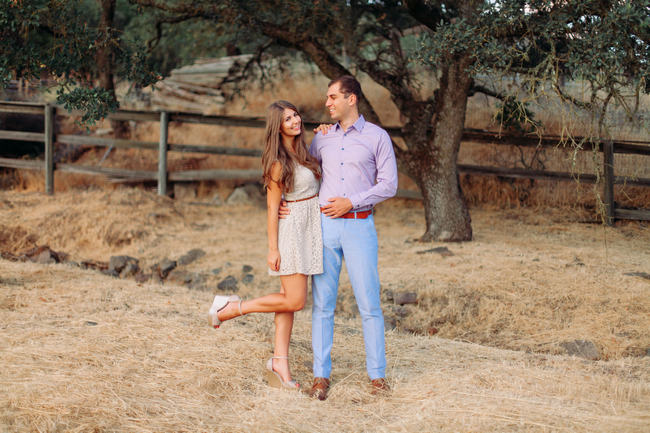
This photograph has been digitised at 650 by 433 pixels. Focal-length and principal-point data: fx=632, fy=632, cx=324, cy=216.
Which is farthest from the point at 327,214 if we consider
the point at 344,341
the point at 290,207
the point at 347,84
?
the point at 344,341

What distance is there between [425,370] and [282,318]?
1.10 m

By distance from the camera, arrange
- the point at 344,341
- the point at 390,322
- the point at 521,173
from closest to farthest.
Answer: the point at 344,341 → the point at 390,322 → the point at 521,173

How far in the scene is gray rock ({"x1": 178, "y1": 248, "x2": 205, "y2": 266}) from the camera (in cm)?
867

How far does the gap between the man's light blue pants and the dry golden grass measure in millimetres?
258

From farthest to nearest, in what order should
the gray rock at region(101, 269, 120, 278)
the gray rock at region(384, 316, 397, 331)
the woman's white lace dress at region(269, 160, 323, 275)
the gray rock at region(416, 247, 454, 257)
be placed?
the gray rock at region(101, 269, 120, 278)
the gray rock at region(416, 247, 454, 257)
the gray rock at region(384, 316, 397, 331)
the woman's white lace dress at region(269, 160, 323, 275)

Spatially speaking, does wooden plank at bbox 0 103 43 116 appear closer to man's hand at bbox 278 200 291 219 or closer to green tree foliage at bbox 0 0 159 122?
green tree foliage at bbox 0 0 159 122

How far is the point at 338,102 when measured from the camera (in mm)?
3766

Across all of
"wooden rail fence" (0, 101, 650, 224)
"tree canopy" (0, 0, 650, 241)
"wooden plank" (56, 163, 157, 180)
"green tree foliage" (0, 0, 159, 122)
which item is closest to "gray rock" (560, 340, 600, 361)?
"tree canopy" (0, 0, 650, 241)

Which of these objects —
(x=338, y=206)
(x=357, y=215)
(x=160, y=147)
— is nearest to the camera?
(x=338, y=206)

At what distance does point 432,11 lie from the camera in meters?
8.65

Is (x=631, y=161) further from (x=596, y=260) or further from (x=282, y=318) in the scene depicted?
(x=282, y=318)

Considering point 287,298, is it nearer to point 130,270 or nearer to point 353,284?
point 353,284

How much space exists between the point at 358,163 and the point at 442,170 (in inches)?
202

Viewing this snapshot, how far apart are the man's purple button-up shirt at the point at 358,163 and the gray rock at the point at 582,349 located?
276cm
